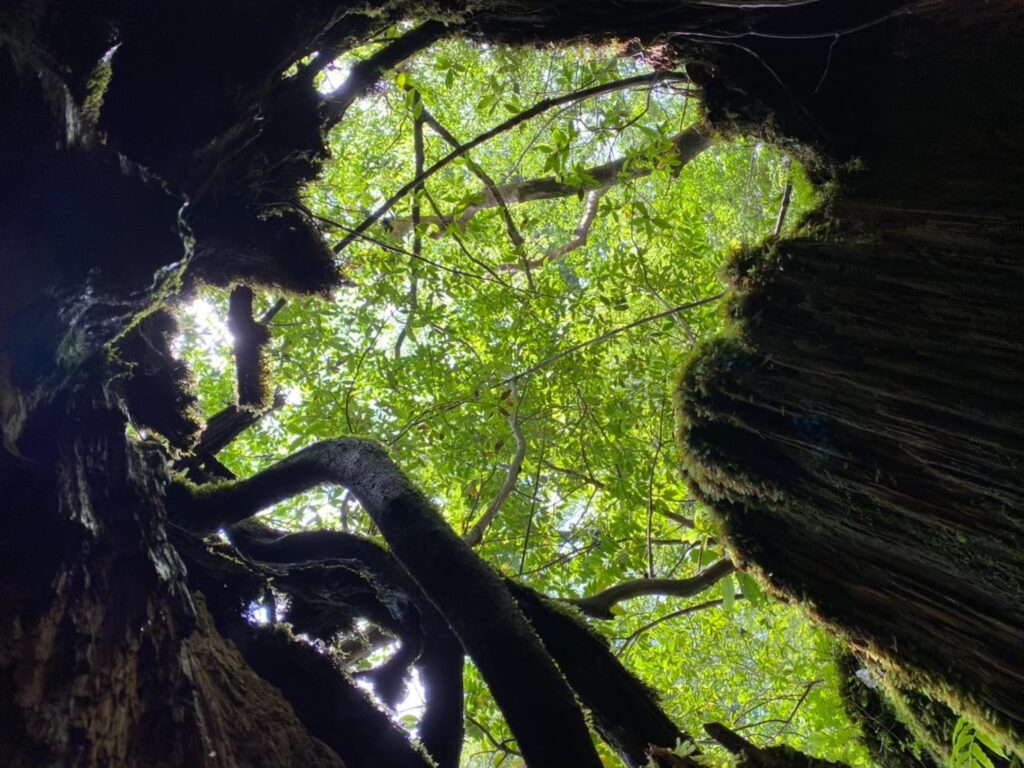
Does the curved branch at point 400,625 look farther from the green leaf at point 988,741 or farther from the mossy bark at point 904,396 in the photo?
the green leaf at point 988,741

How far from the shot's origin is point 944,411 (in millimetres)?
2049

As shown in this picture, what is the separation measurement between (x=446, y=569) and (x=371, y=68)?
9.06ft

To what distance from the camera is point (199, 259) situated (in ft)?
11.2

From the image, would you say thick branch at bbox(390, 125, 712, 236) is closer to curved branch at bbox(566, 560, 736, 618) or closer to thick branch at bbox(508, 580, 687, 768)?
curved branch at bbox(566, 560, 736, 618)

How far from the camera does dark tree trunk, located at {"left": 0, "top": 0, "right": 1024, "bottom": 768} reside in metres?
1.95

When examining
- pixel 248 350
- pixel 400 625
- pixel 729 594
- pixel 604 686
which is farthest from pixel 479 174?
pixel 604 686

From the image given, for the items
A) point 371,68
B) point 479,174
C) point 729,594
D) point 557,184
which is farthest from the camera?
point 557,184

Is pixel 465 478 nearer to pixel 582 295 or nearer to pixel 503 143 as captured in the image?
pixel 582 295

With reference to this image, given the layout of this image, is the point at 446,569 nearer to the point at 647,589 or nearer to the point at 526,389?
the point at 647,589

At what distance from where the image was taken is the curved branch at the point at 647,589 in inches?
168

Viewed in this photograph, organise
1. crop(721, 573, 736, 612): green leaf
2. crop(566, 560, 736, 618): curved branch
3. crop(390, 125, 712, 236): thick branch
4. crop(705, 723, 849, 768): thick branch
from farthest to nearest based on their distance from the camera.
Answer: crop(390, 125, 712, 236): thick branch < crop(566, 560, 736, 618): curved branch < crop(721, 573, 736, 612): green leaf < crop(705, 723, 849, 768): thick branch

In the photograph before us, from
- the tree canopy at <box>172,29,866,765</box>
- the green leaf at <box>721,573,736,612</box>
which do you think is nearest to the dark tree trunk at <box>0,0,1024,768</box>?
the green leaf at <box>721,573,736,612</box>

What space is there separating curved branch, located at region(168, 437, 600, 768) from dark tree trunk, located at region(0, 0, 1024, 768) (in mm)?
458

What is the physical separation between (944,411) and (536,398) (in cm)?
537
